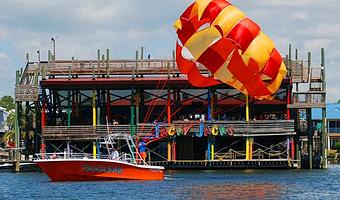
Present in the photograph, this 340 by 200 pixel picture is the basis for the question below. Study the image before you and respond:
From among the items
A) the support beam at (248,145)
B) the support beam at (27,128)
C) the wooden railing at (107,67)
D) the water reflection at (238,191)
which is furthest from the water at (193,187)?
the support beam at (27,128)

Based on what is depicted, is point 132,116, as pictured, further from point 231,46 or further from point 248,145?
point 231,46

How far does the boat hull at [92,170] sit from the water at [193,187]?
0.78 m

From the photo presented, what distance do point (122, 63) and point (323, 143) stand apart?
18295 mm

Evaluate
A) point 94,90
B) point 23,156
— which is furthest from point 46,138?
point 23,156

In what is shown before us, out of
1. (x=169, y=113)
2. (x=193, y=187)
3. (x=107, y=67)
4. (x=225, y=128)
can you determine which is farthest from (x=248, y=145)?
(x=193, y=187)

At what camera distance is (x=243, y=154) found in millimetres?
88688

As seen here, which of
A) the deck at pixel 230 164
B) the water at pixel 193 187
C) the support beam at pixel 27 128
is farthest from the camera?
the support beam at pixel 27 128

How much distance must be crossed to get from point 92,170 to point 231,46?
12514mm

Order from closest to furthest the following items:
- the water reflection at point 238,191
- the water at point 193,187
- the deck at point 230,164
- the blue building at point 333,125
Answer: the water reflection at point 238,191
the water at point 193,187
the deck at point 230,164
the blue building at point 333,125

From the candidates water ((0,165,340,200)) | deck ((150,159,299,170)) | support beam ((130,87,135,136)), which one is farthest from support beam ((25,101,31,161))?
water ((0,165,340,200))

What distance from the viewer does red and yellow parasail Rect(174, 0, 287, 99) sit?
60844mm

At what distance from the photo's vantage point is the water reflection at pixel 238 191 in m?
55.0

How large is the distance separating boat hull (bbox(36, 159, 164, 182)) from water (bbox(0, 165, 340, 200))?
780 mm

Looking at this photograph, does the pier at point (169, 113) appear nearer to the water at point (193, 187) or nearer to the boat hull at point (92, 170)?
the water at point (193, 187)
